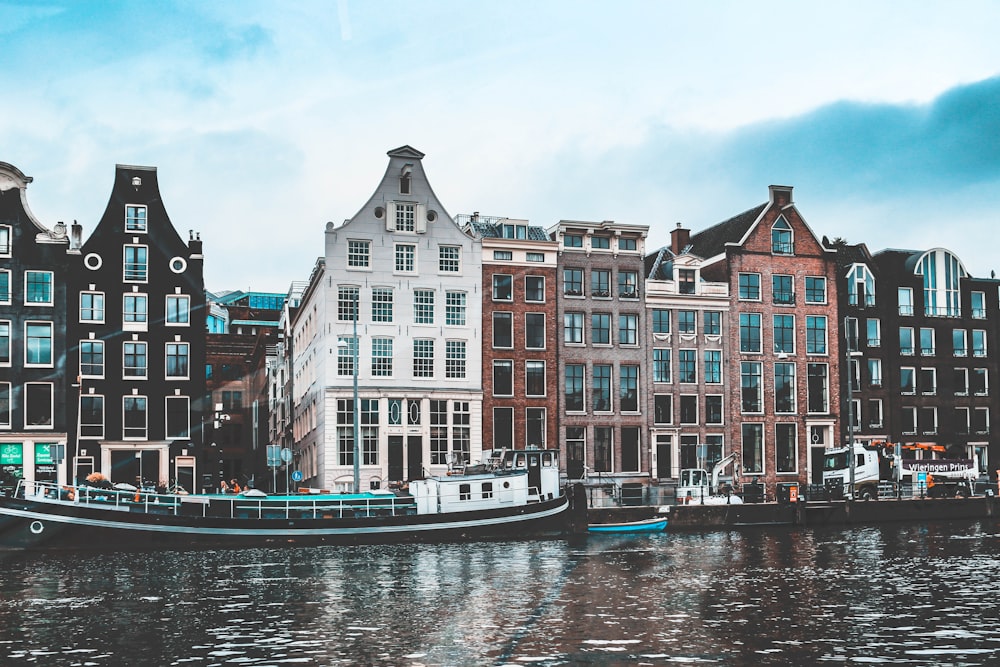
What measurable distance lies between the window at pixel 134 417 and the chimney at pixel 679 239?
137 ft

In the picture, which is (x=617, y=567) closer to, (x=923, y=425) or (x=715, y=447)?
(x=715, y=447)

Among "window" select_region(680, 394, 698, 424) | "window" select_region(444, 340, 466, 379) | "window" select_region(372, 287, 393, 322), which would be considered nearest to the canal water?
"window" select_region(444, 340, 466, 379)

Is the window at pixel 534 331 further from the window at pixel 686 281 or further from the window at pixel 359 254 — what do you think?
the window at pixel 359 254

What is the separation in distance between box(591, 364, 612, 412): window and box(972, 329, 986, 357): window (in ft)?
105

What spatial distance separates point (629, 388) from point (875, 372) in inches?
832

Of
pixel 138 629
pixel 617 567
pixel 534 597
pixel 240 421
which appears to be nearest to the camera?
pixel 138 629

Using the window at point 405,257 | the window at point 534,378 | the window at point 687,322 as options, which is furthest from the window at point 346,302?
the window at point 687,322

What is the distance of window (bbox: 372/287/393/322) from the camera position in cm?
7962

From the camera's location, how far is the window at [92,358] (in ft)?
253

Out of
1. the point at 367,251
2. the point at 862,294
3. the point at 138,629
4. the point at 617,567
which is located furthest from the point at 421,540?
the point at 862,294

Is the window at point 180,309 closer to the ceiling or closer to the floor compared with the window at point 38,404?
closer to the ceiling

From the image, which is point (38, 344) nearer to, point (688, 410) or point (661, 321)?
point (661, 321)

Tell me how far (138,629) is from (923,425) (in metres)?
75.1

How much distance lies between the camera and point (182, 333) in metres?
79.4
